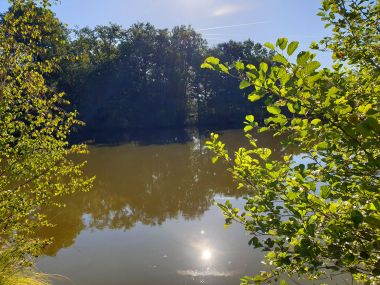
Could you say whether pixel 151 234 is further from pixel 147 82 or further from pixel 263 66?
pixel 147 82

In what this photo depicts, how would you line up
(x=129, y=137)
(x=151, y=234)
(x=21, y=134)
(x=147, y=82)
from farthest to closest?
(x=147, y=82), (x=129, y=137), (x=151, y=234), (x=21, y=134)

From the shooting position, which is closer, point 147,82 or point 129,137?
point 129,137

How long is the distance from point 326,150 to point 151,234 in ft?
29.1

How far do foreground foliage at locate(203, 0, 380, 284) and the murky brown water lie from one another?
5.67 metres

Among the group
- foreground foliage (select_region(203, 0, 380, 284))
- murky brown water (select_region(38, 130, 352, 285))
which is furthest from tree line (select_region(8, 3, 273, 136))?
foreground foliage (select_region(203, 0, 380, 284))

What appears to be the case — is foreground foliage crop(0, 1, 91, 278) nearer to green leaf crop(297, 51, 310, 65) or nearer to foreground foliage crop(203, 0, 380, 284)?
foreground foliage crop(203, 0, 380, 284)

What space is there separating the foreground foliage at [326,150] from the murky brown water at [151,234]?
18.6 ft

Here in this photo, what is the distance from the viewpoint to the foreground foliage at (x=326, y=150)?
1631mm

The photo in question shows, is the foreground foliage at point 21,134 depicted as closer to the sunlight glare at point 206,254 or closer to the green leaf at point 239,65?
the green leaf at point 239,65

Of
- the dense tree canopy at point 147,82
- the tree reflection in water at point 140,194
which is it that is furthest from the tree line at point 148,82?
the tree reflection in water at point 140,194

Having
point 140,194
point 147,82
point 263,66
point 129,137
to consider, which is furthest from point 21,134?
point 147,82

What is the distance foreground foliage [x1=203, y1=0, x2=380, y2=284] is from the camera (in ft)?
5.35

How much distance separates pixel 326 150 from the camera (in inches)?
85.9

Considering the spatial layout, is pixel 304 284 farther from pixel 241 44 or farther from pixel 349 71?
pixel 241 44
